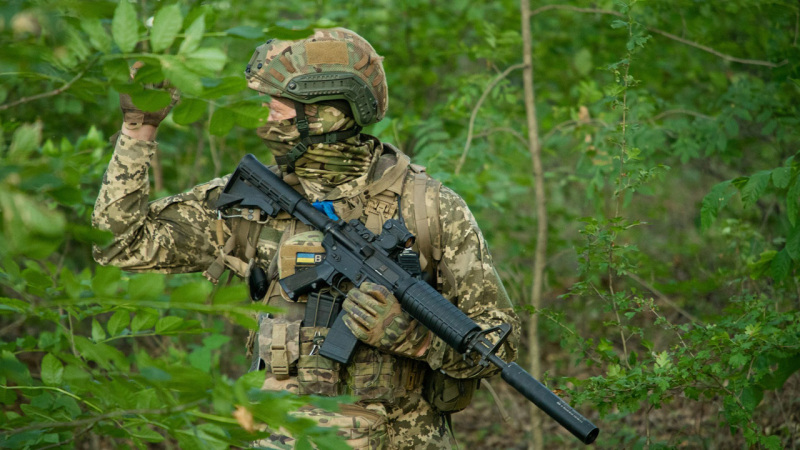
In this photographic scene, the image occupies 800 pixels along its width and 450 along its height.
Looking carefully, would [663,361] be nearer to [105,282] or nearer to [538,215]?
[538,215]

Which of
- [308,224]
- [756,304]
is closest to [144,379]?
[308,224]

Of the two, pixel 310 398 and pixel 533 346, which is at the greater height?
pixel 310 398

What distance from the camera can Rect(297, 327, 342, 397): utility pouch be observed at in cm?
276

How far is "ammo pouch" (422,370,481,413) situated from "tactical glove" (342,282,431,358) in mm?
284

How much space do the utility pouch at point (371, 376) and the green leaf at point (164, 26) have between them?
5.61 ft

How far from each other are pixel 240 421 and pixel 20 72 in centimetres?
79

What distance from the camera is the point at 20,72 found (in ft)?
4.57

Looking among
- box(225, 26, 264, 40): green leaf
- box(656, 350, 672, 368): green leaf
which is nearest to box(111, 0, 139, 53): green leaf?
box(225, 26, 264, 40): green leaf

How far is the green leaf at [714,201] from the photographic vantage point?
10.5 feet

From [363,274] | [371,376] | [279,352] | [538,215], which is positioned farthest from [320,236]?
[538,215]

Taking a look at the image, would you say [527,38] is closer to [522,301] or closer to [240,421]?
[522,301]

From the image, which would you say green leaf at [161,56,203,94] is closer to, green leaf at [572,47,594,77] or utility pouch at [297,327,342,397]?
utility pouch at [297,327,342,397]

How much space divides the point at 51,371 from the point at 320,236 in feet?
3.95

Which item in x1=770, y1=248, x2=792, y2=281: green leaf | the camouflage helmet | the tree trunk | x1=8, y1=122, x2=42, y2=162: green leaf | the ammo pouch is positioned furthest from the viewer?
the tree trunk
